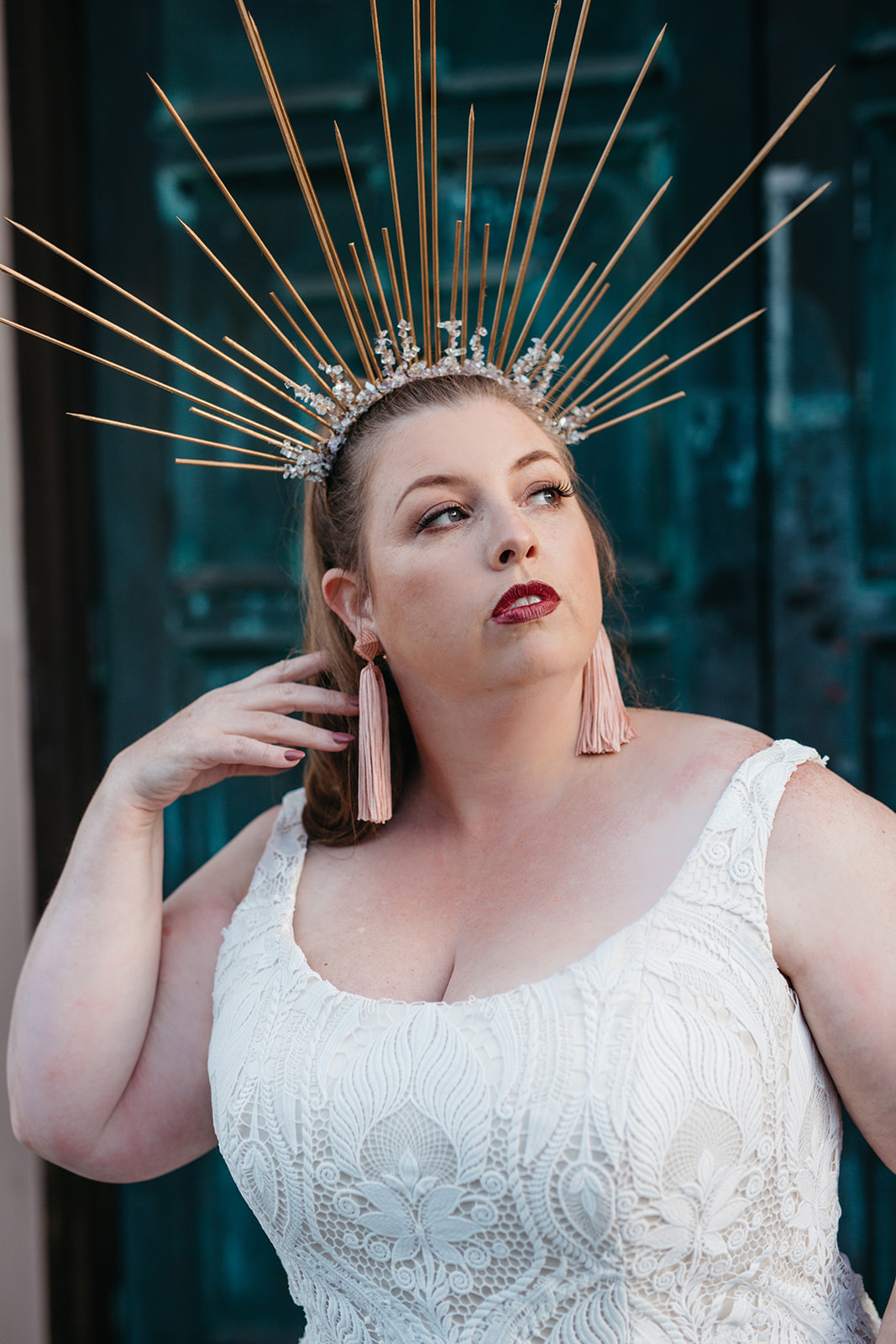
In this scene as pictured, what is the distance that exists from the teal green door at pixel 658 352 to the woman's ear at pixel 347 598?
22.9 inches

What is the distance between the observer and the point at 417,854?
1.31m

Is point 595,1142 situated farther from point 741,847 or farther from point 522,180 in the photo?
point 522,180

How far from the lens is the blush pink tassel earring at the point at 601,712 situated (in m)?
1.25

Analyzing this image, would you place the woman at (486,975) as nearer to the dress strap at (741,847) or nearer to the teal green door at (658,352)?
the dress strap at (741,847)

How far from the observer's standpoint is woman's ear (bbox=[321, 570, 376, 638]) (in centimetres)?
134

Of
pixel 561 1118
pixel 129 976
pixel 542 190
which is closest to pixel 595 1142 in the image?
pixel 561 1118

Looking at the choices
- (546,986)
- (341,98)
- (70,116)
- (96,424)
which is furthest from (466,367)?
(70,116)

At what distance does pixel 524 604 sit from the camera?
1119 millimetres

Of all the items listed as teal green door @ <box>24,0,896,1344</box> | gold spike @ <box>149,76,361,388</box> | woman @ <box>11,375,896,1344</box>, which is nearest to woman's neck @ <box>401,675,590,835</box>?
woman @ <box>11,375,896,1344</box>

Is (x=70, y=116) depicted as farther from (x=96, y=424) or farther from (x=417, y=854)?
(x=417, y=854)

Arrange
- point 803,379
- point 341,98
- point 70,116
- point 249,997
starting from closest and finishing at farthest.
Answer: point 249,997
point 803,379
point 341,98
point 70,116

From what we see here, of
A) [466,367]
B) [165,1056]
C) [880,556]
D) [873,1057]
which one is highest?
[466,367]

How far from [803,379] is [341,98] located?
978 millimetres

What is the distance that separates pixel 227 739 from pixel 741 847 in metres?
0.64
